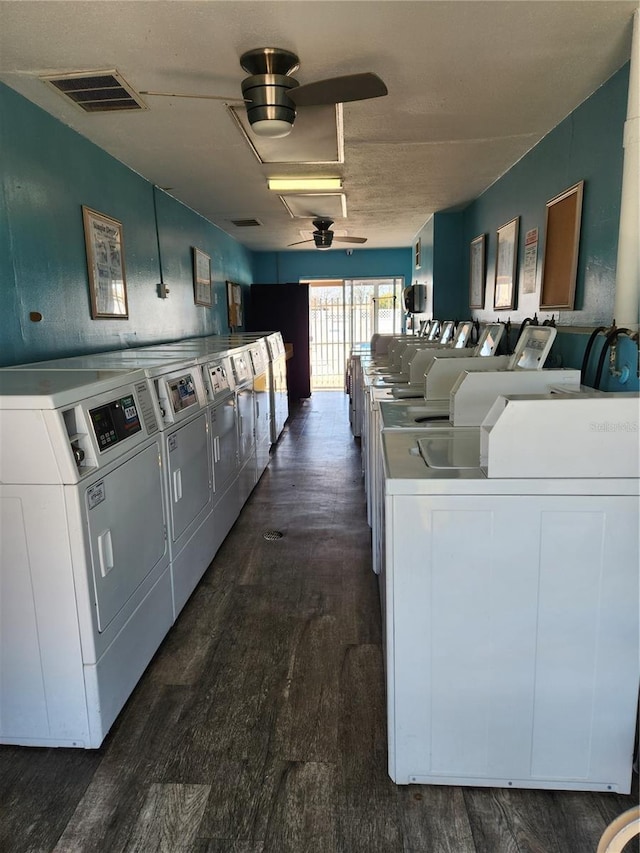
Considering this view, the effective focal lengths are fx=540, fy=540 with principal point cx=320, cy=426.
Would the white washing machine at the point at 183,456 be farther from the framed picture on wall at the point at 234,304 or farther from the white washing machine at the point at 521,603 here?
the framed picture on wall at the point at 234,304

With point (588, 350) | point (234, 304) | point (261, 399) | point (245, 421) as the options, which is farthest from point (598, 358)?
point (234, 304)

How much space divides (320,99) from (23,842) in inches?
101

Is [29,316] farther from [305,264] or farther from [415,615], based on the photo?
[305,264]

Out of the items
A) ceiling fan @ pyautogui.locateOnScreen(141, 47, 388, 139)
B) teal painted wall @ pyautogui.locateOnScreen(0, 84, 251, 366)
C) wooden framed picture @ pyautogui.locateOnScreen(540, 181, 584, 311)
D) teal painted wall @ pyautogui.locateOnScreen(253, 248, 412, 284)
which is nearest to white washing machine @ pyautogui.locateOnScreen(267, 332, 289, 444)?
teal painted wall @ pyautogui.locateOnScreen(0, 84, 251, 366)

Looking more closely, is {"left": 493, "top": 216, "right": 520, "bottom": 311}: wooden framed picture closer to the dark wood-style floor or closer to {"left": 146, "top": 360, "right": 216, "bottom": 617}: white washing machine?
{"left": 146, "top": 360, "right": 216, "bottom": 617}: white washing machine

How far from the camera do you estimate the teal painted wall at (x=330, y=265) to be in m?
8.70

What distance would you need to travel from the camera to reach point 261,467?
463 centimetres

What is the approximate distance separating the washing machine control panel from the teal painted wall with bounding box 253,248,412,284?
7289 millimetres

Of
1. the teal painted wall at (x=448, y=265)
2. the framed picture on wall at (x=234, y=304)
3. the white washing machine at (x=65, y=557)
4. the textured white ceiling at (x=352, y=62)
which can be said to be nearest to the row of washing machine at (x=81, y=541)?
the white washing machine at (x=65, y=557)

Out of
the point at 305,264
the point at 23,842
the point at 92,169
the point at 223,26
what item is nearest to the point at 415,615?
the point at 23,842

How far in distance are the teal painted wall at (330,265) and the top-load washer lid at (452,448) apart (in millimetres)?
7074

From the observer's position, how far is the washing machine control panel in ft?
5.51

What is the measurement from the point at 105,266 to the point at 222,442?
51.3 inches

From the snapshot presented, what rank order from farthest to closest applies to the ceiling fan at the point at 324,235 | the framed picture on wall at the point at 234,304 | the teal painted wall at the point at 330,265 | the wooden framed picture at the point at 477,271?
the teal painted wall at the point at 330,265 → the framed picture on wall at the point at 234,304 → the ceiling fan at the point at 324,235 → the wooden framed picture at the point at 477,271
